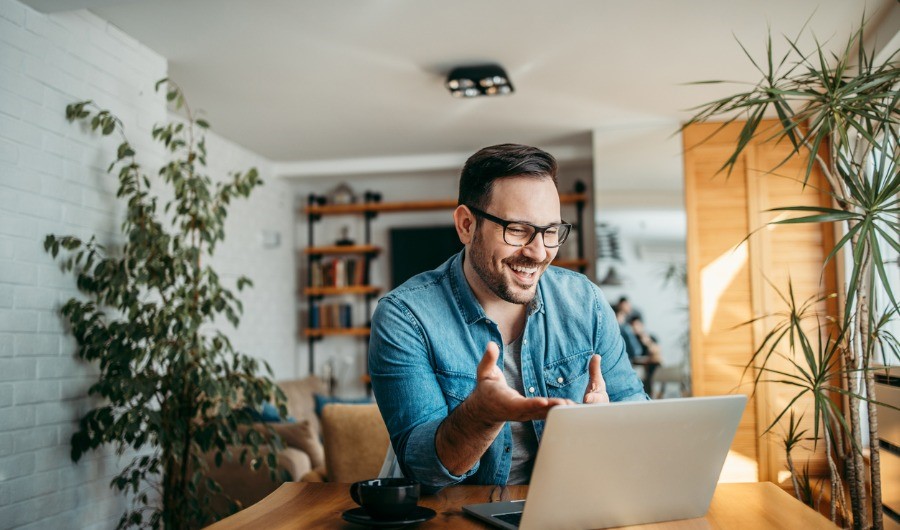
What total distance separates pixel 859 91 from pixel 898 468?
1.72 m

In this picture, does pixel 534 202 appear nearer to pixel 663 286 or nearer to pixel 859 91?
pixel 859 91

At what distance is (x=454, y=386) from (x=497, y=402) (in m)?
0.42

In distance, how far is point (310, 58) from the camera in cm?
369

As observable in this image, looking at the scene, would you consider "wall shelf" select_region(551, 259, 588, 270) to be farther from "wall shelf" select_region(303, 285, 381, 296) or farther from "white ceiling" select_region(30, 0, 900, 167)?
"wall shelf" select_region(303, 285, 381, 296)

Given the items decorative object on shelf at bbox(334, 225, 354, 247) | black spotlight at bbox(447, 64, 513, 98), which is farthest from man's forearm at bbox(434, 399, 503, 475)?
decorative object on shelf at bbox(334, 225, 354, 247)

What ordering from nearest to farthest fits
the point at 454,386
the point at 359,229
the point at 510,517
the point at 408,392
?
the point at 510,517 < the point at 408,392 < the point at 454,386 < the point at 359,229

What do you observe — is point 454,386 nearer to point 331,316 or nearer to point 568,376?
point 568,376

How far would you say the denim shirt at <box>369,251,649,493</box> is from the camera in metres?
1.38

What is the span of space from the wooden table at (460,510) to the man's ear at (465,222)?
558mm

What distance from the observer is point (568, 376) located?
1584 millimetres

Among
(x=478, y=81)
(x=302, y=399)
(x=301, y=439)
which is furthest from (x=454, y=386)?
(x=302, y=399)

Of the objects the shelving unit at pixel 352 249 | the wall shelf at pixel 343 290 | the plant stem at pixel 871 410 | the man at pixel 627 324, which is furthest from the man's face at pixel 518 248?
the wall shelf at pixel 343 290

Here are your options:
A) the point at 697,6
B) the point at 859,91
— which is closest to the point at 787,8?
the point at 697,6

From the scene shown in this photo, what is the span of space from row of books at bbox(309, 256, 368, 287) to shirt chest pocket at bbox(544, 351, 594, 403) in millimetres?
4808
